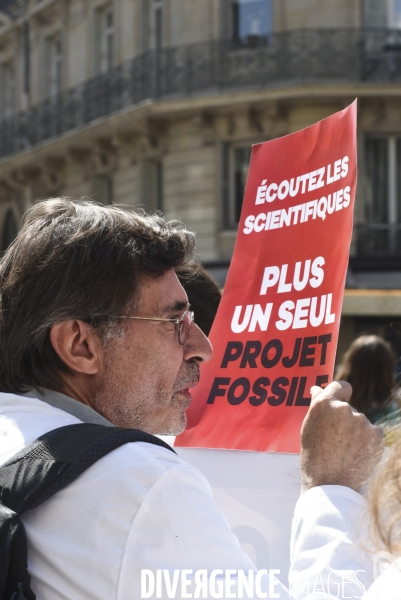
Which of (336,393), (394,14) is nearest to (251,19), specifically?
(394,14)

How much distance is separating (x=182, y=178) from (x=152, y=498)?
15.4m

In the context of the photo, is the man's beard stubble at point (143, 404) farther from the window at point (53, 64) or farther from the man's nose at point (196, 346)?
the window at point (53, 64)

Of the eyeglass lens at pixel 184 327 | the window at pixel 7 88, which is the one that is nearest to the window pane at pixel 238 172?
the window at pixel 7 88

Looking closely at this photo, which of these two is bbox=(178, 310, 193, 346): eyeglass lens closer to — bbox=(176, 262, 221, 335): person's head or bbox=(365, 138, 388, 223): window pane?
bbox=(176, 262, 221, 335): person's head

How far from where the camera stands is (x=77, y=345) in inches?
67.6

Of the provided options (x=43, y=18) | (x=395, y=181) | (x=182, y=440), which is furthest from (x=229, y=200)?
(x=182, y=440)

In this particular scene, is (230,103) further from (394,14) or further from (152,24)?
(394,14)

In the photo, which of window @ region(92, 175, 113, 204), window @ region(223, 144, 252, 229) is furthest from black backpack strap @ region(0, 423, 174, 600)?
window @ region(92, 175, 113, 204)

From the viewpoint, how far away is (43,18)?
68.2 ft

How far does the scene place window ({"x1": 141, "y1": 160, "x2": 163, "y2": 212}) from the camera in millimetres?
17344

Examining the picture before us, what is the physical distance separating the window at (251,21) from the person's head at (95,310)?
50.1 feet

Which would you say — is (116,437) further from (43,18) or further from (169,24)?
(43,18)

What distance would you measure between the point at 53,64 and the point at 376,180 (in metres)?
8.47

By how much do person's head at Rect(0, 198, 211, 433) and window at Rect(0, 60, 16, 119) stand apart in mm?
21751
